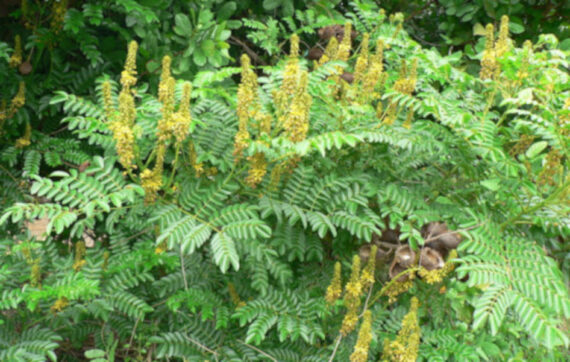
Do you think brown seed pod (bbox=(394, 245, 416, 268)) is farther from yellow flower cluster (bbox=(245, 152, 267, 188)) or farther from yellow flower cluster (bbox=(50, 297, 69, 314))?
yellow flower cluster (bbox=(50, 297, 69, 314))

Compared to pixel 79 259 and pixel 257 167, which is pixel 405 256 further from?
pixel 79 259

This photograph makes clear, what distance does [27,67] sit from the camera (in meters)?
2.26

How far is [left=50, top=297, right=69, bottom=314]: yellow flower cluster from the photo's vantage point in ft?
5.50

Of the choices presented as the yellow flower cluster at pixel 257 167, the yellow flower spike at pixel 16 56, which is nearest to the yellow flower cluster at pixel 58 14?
the yellow flower spike at pixel 16 56

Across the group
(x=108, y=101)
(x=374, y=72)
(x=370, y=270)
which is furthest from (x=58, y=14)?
(x=370, y=270)

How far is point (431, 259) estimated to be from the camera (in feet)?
5.59

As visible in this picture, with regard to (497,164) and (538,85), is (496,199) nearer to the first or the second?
(497,164)

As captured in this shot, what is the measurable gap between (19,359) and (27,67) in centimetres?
131

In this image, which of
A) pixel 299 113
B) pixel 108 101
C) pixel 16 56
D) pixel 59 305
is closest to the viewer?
pixel 299 113

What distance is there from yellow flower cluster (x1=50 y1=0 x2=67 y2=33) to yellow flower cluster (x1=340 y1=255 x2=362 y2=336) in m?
1.59

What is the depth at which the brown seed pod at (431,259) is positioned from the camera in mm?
1695

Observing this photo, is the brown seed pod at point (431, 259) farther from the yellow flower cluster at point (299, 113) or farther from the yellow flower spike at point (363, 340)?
the yellow flower cluster at point (299, 113)

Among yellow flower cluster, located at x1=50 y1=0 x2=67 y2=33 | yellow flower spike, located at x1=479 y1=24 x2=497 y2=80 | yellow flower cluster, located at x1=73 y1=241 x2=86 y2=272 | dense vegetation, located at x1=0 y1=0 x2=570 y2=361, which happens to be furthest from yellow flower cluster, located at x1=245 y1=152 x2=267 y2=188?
yellow flower cluster, located at x1=50 y1=0 x2=67 y2=33

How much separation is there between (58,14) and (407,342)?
1.90 meters
